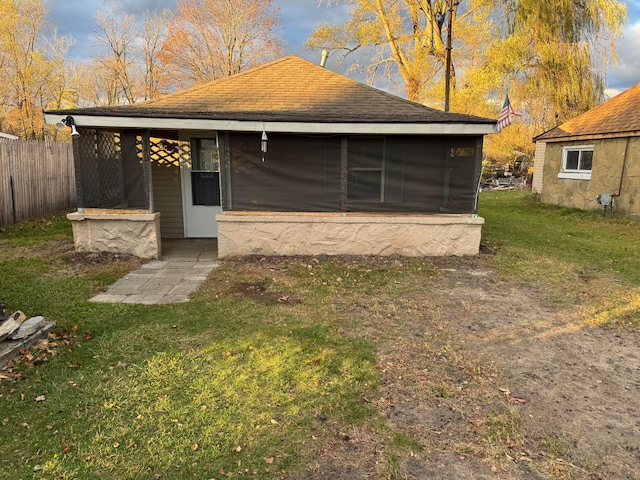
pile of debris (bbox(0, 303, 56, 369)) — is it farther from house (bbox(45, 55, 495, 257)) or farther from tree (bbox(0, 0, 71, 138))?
tree (bbox(0, 0, 71, 138))

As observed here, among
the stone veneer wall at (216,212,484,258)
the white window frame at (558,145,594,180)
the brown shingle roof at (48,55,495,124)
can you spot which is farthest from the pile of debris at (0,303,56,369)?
the white window frame at (558,145,594,180)

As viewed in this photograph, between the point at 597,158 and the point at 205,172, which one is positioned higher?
the point at 597,158

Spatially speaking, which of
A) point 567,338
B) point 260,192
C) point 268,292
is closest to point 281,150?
point 260,192

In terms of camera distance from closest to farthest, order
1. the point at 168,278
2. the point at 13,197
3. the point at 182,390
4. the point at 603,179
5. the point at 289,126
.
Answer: the point at 182,390, the point at 168,278, the point at 289,126, the point at 13,197, the point at 603,179

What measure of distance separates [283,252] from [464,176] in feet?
11.2

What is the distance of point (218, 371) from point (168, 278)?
316 cm

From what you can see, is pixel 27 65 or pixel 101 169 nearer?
pixel 101 169

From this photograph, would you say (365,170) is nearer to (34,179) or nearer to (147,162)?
(147,162)

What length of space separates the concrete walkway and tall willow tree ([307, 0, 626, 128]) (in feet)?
50.0

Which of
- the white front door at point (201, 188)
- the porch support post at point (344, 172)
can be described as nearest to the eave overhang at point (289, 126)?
the porch support post at point (344, 172)

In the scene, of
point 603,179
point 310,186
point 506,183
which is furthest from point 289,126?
point 506,183

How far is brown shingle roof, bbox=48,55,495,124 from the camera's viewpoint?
270 inches

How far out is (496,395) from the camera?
10.5 feet

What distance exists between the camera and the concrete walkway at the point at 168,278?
212 inches
